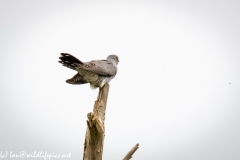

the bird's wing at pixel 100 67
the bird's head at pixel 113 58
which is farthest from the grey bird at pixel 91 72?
the bird's head at pixel 113 58

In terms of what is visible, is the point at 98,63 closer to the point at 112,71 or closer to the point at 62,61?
the point at 112,71

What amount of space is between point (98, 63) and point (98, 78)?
0.44m

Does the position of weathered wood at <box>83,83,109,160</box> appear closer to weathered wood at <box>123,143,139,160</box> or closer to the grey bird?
weathered wood at <box>123,143,139,160</box>

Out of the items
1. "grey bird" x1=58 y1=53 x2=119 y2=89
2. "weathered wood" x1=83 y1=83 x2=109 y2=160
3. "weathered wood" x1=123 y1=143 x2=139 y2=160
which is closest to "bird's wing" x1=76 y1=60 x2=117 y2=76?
"grey bird" x1=58 y1=53 x2=119 y2=89

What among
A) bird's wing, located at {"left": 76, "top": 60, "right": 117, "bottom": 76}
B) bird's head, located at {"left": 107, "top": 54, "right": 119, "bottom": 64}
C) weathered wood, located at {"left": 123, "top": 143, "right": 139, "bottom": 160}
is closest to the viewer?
weathered wood, located at {"left": 123, "top": 143, "right": 139, "bottom": 160}

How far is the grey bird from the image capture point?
600 cm

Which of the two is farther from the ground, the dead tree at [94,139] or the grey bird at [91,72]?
the grey bird at [91,72]

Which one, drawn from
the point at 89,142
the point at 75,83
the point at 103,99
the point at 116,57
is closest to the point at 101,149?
the point at 89,142

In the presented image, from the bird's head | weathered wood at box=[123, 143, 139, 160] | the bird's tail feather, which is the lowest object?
weathered wood at box=[123, 143, 139, 160]

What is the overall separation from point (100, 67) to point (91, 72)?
1.11 feet

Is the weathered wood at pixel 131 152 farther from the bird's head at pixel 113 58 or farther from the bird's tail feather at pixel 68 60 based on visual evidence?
the bird's head at pixel 113 58

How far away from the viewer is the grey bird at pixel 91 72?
19.7ft

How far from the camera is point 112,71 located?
717 centimetres

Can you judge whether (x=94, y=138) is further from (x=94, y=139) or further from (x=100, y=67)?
(x=100, y=67)
